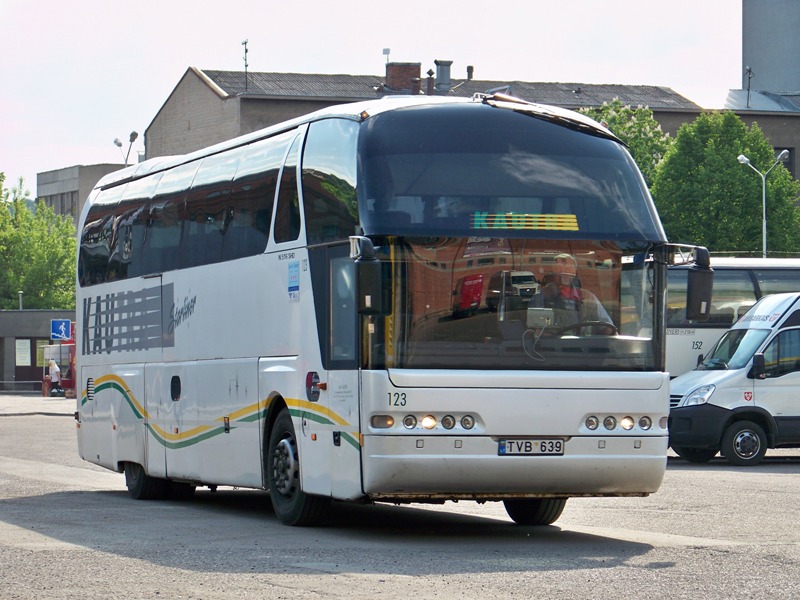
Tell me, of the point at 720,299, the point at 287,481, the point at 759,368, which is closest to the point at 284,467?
the point at 287,481

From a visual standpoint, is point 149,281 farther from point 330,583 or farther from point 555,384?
point 330,583

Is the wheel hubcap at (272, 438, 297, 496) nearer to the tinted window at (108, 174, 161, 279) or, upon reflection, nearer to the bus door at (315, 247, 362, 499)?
the bus door at (315, 247, 362, 499)

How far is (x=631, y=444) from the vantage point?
13328mm

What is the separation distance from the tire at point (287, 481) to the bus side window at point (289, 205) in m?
1.58

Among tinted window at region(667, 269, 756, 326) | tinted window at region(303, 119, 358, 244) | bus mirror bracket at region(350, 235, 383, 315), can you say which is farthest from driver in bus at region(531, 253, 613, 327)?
tinted window at region(667, 269, 756, 326)

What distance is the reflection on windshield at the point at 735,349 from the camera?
2778 cm

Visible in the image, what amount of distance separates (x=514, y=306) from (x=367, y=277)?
4.25 feet

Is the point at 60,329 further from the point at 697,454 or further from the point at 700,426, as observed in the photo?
the point at 700,426

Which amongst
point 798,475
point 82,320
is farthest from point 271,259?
point 798,475

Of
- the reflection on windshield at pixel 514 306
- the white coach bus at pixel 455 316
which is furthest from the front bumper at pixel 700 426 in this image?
the reflection on windshield at pixel 514 306

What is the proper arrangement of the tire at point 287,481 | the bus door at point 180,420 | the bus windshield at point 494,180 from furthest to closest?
the bus door at point 180,420 → the tire at point 287,481 → the bus windshield at point 494,180

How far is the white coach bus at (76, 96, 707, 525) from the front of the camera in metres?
12.9

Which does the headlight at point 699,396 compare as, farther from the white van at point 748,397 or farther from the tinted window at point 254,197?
the tinted window at point 254,197

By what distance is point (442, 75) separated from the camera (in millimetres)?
86375
